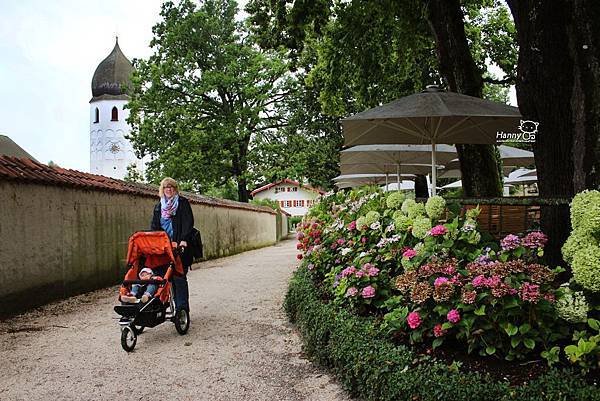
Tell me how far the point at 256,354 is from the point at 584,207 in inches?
131

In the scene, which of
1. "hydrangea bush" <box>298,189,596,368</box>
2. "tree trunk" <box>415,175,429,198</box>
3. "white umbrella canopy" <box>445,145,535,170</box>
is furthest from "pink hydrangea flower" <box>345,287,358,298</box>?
"tree trunk" <box>415,175,429,198</box>

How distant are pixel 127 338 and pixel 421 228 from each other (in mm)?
3232

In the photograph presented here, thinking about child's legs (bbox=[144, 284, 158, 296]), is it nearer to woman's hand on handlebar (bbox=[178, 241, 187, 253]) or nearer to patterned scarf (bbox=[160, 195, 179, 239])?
woman's hand on handlebar (bbox=[178, 241, 187, 253])

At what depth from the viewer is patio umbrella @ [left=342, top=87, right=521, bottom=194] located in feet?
24.2

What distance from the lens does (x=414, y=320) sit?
3.94 metres

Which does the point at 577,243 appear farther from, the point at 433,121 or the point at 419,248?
the point at 433,121

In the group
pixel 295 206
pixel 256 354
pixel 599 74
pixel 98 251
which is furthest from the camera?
pixel 295 206

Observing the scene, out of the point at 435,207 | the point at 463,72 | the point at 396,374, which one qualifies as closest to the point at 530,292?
the point at 396,374

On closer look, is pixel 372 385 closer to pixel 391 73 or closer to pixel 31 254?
pixel 31 254

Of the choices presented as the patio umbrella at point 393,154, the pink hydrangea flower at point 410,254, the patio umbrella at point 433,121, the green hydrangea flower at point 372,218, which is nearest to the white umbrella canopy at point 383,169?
the patio umbrella at point 393,154

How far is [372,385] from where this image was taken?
12.7 ft

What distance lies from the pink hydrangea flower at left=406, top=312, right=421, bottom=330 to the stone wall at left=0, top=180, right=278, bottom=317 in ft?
18.5

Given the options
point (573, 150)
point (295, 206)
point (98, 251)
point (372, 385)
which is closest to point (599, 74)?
point (573, 150)

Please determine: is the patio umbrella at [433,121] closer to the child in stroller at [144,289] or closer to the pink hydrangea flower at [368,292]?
the pink hydrangea flower at [368,292]
